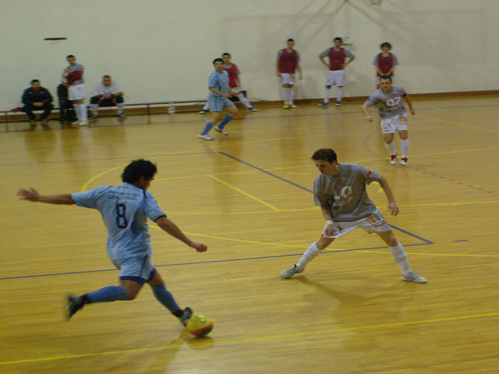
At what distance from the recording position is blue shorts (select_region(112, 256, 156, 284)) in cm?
402

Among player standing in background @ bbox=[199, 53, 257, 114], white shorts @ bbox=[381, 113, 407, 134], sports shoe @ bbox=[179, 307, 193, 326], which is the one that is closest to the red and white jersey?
player standing in background @ bbox=[199, 53, 257, 114]

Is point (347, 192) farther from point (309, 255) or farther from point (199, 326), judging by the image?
point (199, 326)

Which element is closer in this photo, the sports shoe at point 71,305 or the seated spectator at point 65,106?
the sports shoe at point 71,305

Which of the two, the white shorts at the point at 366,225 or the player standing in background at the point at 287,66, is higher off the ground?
the player standing in background at the point at 287,66

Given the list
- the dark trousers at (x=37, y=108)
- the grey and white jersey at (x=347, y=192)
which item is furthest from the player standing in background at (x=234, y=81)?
the grey and white jersey at (x=347, y=192)

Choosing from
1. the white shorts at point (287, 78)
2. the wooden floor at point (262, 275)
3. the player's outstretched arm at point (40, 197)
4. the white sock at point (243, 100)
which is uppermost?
the white shorts at point (287, 78)

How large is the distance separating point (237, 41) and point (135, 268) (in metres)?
16.5

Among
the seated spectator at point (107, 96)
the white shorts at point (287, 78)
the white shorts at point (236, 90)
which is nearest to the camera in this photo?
the seated spectator at point (107, 96)

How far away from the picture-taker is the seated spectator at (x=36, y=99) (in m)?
17.3

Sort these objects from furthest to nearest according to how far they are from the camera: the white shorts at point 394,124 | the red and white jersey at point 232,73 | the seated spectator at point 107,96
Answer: the red and white jersey at point 232,73 < the seated spectator at point 107,96 < the white shorts at point 394,124

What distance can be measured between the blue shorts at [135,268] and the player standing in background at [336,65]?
16.0 m

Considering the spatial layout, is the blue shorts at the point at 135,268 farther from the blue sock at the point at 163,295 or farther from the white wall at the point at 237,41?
the white wall at the point at 237,41

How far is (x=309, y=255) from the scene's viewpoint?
5379 millimetres

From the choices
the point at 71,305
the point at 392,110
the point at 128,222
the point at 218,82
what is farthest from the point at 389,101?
the point at 71,305
